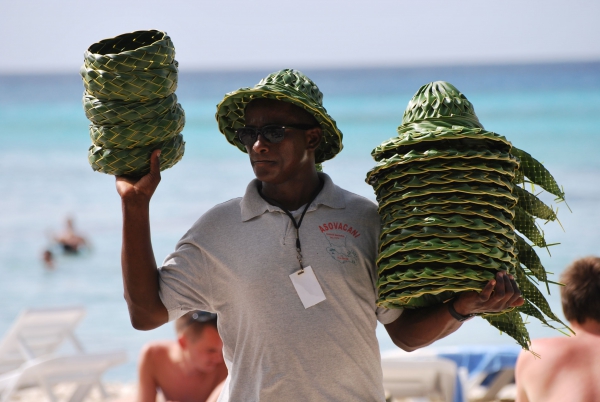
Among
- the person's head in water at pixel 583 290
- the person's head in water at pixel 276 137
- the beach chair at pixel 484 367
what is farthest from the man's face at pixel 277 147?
the beach chair at pixel 484 367

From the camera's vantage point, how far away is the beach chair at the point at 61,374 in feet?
19.1

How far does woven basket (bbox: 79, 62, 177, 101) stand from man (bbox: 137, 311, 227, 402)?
7.07 ft

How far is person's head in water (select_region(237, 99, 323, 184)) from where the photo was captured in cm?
243

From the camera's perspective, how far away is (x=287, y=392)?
7.75 feet

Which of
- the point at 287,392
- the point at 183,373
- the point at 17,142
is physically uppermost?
the point at 287,392

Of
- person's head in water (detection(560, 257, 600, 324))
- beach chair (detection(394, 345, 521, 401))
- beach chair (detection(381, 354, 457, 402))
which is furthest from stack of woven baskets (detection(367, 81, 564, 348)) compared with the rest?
beach chair (detection(394, 345, 521, 401))

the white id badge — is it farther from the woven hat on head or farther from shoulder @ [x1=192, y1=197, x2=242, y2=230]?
the woven hat on head

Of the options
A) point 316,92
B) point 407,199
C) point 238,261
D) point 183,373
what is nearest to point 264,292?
Result: point 238,261

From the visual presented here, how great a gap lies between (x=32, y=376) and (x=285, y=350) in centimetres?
409

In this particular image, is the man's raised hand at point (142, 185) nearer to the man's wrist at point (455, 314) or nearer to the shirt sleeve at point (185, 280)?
the shirt sleeve at point (185, 280)

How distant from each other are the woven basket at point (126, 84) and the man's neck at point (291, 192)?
1.56ft

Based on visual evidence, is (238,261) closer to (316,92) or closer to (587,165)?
(316,92)

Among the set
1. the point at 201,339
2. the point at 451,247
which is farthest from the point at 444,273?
the point at 201,339

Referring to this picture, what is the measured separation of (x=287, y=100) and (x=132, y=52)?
1.54 ft
